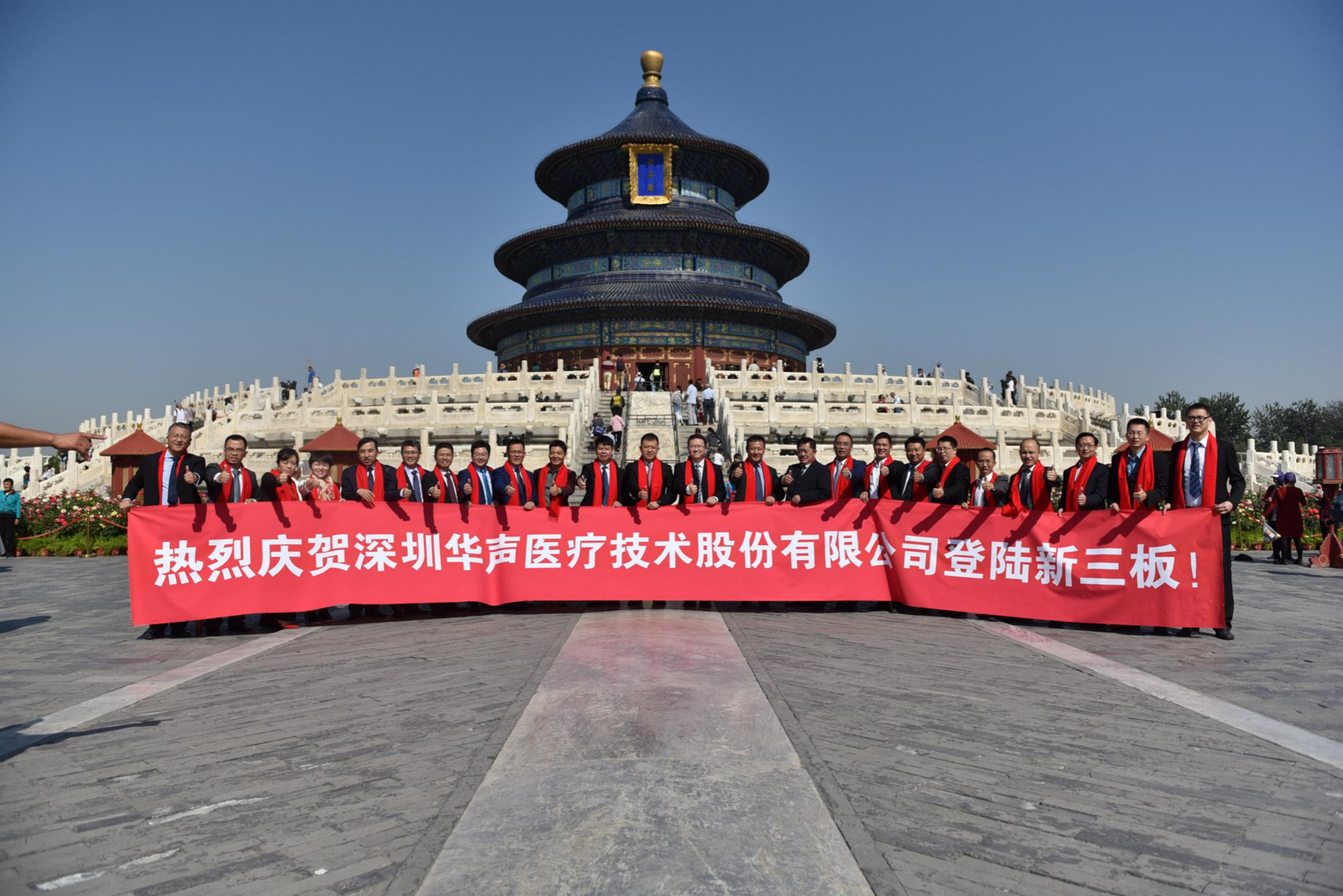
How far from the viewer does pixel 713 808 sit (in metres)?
3.12

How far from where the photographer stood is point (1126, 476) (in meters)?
7.73

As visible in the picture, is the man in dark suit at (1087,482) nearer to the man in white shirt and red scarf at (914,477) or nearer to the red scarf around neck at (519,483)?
the man in white shirt and red scarf at (914,477)

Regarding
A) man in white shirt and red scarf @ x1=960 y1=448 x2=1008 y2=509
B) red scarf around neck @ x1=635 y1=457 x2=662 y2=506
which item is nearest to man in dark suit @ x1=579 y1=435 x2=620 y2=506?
red scarf around neck @ x1=635 y1=457 x2=662 y2=506

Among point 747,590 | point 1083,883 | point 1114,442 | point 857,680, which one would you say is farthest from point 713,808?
point 1114,442

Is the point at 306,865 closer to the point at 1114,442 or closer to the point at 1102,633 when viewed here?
the point at 1102,633

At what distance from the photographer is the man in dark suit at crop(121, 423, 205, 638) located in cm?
775

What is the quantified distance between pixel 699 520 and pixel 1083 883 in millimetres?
5732

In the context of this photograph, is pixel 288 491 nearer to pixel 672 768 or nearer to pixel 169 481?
pixel 169 481

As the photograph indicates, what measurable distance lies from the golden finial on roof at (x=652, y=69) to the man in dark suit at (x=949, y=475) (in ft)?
137

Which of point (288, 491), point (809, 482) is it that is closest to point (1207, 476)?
point (809, 482)

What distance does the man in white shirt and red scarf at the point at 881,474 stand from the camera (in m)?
8.73

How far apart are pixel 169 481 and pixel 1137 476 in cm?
920

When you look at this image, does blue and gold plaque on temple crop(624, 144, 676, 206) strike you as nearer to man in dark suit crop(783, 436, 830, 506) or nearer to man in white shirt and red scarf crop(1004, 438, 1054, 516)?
man in dark suit crop(783, 436, 830, 506)

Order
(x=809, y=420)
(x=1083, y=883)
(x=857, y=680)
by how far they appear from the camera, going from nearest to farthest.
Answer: (x=1083, y=883) < (x=857, y=680) < (x=809, y=420)
